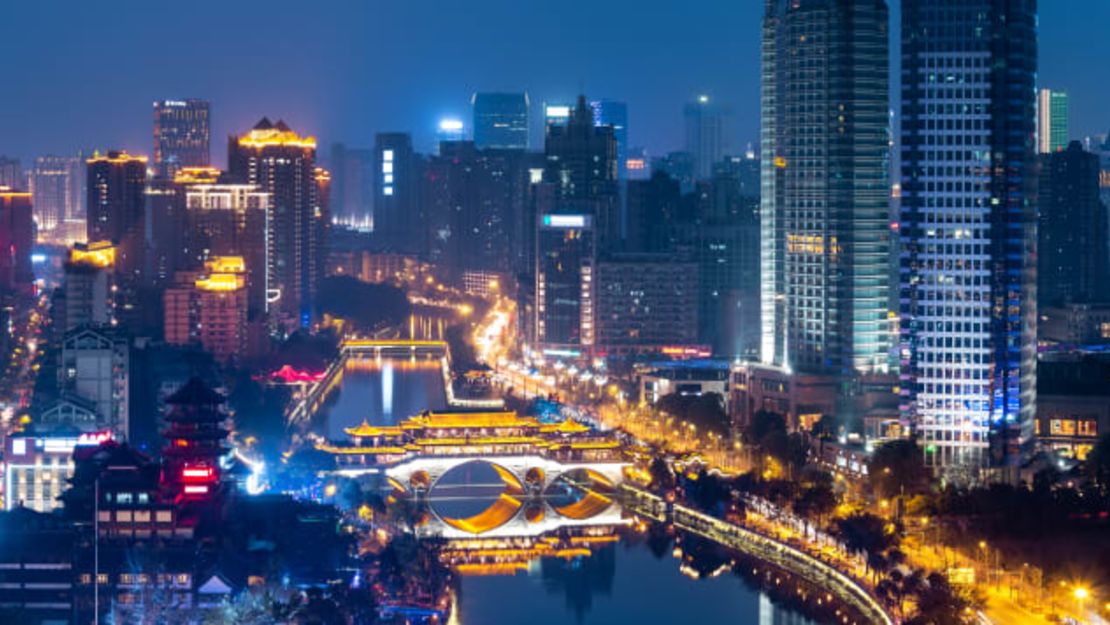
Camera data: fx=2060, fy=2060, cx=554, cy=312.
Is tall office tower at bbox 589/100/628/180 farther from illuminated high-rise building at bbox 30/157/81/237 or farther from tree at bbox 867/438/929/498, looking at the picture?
tree at bbox 867/438/929/498

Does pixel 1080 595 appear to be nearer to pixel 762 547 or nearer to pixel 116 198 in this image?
pixel 762 547

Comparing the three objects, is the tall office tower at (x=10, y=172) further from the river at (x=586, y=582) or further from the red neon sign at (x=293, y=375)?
the river at (x=586, y=582)

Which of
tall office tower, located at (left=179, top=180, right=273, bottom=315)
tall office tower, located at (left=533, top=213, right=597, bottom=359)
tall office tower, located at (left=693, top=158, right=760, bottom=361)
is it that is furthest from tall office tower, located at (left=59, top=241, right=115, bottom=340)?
tall office tower, located at (left=693, top=158, right=760, bottom=361)

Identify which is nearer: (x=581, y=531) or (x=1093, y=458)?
(x=1093, y=458)

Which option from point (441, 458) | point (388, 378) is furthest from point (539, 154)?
point (441, 458)

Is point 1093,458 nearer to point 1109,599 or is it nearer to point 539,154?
point 1109,599

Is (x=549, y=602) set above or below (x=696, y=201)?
below

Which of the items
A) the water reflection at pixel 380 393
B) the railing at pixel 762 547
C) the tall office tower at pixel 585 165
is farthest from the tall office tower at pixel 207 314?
the railing at pixel 762 547
